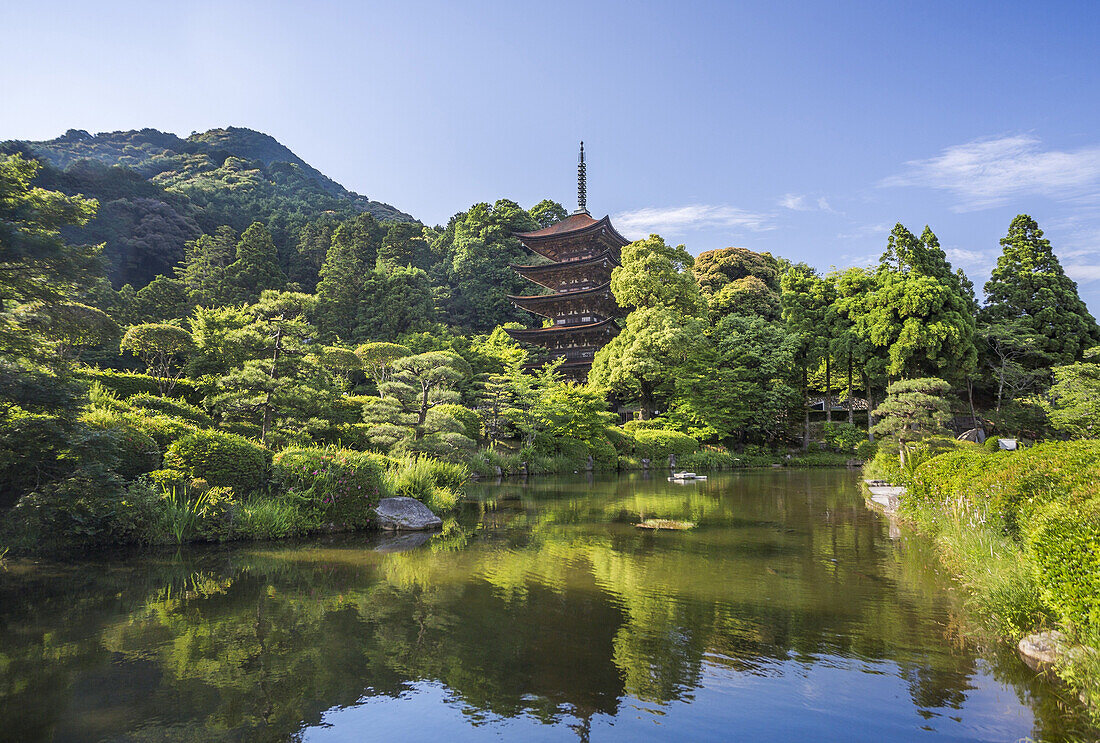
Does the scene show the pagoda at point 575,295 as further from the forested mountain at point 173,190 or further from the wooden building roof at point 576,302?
the forested mountain at point 173,190

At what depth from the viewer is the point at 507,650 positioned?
14.9 feet

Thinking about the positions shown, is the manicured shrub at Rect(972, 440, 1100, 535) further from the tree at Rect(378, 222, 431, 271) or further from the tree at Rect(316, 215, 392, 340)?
the tree at Rect(378, 222, 431, 271)

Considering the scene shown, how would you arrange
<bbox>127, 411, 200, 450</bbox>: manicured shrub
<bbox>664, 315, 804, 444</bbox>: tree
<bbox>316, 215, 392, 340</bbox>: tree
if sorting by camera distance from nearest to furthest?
<bbox>127, 411, 200, 450</bbox>: manicured shrub, <bbox>664, 315, 804, 444</bbox>: tree, <bbox>316, 215, 392, 340</bbox>: tree

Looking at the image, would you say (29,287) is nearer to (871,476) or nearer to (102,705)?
(102,705)

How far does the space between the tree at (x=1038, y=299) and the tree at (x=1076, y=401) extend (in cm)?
376

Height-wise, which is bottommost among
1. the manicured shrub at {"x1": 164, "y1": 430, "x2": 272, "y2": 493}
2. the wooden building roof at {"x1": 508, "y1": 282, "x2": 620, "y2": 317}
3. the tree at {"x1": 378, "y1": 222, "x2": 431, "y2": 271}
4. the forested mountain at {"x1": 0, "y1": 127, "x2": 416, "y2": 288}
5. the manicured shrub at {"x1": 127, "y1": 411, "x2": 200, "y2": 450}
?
the manicured shrub at {"x1": 164, "y1": 430, "x2": 272, "y2": 493}

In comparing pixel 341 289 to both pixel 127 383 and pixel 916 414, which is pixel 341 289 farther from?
pixel 916 414

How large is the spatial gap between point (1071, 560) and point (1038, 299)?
114 feet

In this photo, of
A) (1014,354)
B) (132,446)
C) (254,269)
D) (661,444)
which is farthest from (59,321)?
(1014,354)

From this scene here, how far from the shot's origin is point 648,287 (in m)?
32.4

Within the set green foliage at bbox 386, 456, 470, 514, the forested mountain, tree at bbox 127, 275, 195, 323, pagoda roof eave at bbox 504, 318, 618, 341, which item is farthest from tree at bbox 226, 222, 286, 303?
green foliage at bbox 386, 456, 470, 514

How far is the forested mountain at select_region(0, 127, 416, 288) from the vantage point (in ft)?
130

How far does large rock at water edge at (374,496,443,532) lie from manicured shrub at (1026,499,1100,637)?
8.73 metres

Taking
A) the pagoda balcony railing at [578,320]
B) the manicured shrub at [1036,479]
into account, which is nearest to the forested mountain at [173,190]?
the pagoda balcony railing at [578,320]
